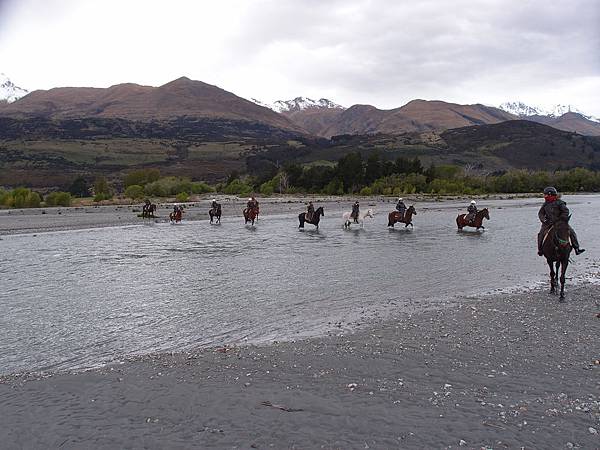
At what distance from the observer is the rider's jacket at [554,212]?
12031 mm

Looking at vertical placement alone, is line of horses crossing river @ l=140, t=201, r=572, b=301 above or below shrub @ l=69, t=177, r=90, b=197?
below

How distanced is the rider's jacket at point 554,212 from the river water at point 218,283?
185cm

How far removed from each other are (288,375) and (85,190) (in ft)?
219

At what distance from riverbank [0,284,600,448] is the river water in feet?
3.36

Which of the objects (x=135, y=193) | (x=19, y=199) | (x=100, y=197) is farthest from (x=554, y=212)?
(x=135, y=193)

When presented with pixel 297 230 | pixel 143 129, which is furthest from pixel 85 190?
pixel 143 129

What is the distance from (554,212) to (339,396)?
Answer: 809cm

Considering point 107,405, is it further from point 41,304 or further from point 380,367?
point 41,304

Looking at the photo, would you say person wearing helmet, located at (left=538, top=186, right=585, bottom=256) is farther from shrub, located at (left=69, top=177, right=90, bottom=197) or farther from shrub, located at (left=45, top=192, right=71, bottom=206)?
shrub, located at (left=69, top=177, right=90, bottom=197)

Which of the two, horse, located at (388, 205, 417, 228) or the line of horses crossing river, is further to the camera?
horse, located at (388, 205, 417, 228)

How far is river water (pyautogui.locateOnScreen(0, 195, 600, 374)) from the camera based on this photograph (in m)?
9.12

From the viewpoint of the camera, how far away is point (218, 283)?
45.8ft

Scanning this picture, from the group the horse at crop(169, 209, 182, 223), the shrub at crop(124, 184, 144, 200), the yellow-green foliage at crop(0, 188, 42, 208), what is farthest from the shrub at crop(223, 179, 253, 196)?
the horse at crop(169, 209, 182, 223)

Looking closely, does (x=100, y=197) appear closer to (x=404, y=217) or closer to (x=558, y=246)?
(x=404, y=217)
